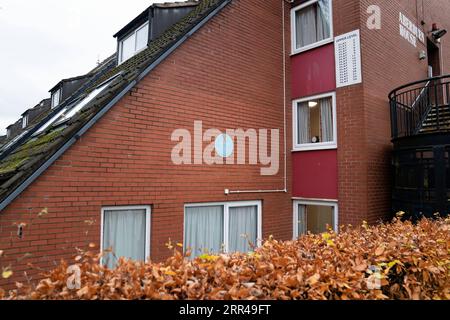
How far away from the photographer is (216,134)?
21.5 feet

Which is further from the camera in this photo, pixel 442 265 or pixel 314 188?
pixel 314 188

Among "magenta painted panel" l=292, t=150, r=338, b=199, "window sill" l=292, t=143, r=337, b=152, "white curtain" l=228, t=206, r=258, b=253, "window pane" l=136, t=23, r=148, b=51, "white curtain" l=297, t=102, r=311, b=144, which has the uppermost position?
"window pane" l=136, t=23, r=148, b=51

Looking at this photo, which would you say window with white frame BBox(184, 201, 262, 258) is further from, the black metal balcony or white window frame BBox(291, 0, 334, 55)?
white window frame BBox(291, 0, 334, 55)

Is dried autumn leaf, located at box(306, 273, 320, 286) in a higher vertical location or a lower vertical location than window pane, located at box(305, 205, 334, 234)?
higher

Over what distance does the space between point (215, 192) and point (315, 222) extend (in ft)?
9.80

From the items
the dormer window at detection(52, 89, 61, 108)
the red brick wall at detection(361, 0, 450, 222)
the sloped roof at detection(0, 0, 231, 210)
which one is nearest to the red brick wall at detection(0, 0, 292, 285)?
the sloped roof at detection(0, 0, 231, 210)

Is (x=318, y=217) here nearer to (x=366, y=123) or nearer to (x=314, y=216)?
(x=314, y=216)

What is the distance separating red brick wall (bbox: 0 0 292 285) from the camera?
14.5ft

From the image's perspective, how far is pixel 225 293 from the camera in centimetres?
199

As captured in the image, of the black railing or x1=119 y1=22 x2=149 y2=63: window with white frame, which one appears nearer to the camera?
the black railing

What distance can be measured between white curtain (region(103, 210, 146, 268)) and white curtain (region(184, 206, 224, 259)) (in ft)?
3.02

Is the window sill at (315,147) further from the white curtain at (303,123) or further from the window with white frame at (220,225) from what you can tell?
the window with white frame at (220,225)
